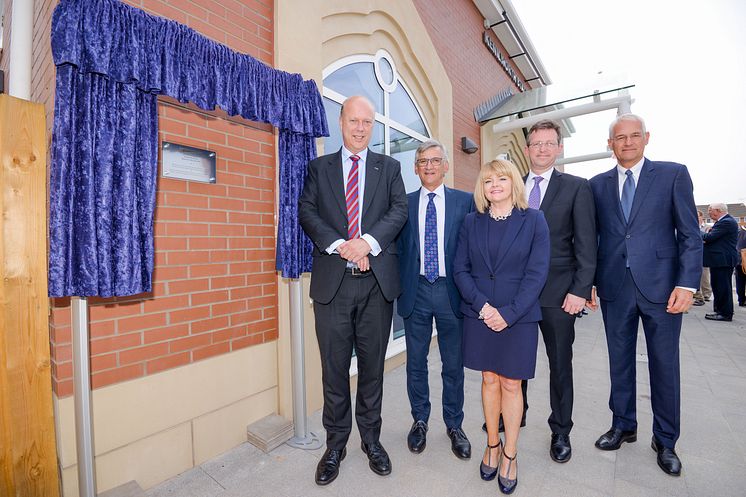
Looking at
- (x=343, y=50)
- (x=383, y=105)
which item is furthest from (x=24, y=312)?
(x=383, y=105)

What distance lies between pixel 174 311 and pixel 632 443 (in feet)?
11.0

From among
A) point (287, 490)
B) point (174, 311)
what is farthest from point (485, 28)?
point (287, 490)

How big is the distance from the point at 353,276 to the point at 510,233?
98 centimetres

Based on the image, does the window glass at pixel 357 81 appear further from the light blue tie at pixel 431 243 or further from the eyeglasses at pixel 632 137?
the eyeglasses at pixel 632 137

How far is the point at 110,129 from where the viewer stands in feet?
5.77

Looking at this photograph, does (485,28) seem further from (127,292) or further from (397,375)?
(127,292)

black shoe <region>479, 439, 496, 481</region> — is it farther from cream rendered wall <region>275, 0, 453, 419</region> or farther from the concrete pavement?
cream rendered wall <region>275, 0, 453, 419</region>

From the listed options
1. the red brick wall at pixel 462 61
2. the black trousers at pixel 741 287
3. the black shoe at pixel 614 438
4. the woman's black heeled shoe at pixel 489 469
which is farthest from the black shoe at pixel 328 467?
the black trousers at pixel 741 287

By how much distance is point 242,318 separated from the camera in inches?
106

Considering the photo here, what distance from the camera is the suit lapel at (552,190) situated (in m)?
2.38

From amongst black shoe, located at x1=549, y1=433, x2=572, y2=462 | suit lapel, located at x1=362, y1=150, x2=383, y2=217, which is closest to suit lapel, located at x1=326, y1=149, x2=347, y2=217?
suit lapel, located at x1=362, y1=150, x2=383, y2=217

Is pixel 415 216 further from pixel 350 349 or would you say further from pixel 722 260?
pixel 722 260

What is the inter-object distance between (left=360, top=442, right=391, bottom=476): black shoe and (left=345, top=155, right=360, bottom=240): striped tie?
1.40 meters

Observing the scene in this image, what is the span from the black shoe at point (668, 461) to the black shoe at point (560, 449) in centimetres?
52
